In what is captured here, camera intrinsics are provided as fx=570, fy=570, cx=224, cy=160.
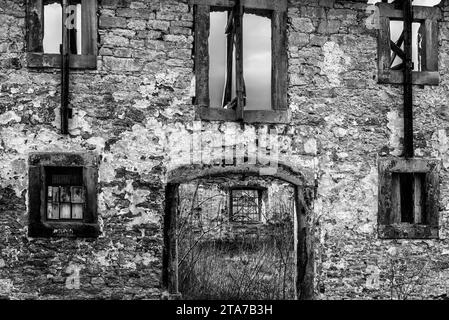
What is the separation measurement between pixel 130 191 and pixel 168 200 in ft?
1.81

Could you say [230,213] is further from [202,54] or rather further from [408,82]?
[202,54]

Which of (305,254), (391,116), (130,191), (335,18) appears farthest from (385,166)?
→ (130,191)

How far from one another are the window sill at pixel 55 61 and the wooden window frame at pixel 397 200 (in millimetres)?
4595

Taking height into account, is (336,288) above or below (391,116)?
below

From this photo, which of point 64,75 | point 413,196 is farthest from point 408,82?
point 64,75

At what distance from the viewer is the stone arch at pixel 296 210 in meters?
8.09

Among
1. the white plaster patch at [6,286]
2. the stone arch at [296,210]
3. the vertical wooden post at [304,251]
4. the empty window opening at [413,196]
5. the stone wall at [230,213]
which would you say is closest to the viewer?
the white plaster patch at [6,286]

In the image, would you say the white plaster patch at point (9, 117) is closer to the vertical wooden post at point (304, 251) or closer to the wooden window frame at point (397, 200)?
the vertical wooden post at point (304, 251)

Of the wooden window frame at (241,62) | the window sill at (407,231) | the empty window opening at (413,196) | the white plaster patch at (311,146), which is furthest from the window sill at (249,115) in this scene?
the window sill at (407,231)

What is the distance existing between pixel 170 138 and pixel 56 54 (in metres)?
1.99

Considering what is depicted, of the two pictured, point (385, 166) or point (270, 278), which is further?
point (270, 278)

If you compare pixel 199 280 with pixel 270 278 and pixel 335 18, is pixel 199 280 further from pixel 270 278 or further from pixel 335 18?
pixel 335 18

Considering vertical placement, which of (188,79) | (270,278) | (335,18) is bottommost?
(270,278)
